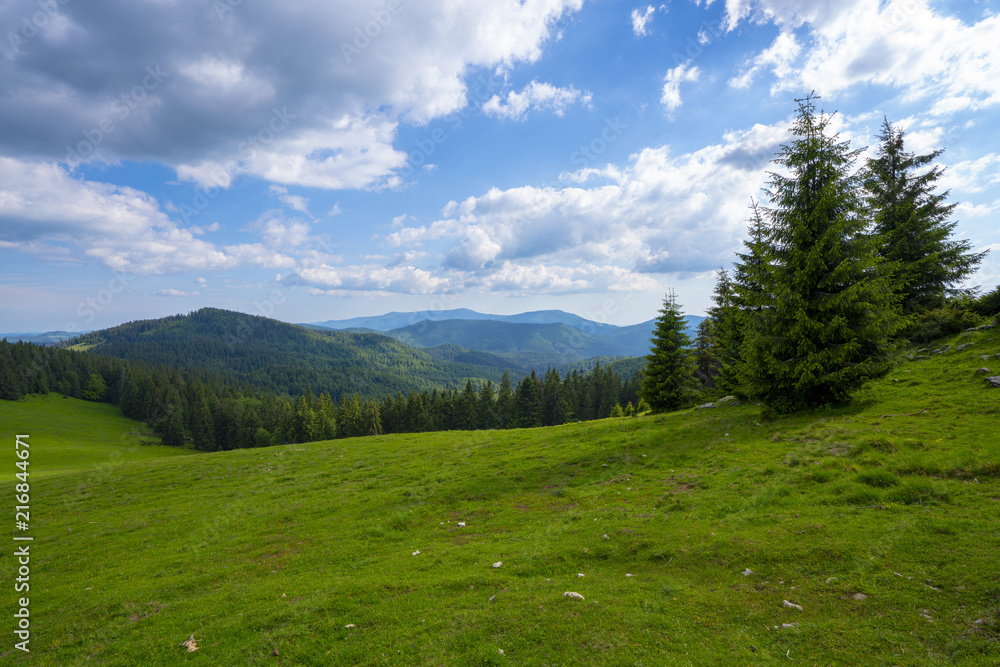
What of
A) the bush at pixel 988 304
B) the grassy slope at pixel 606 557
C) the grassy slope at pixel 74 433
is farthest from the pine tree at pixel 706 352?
the grassy slope at pixel 74 433

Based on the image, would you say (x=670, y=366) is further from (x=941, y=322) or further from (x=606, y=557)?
(x=606, y=557)

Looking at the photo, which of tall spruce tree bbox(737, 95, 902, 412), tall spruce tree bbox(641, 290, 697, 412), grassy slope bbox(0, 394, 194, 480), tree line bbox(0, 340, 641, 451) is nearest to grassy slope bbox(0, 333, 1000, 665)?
tall spruce tree bbox(737, 95, 902, 412)

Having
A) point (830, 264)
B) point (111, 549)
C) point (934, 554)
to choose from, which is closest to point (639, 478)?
point (934, 554)

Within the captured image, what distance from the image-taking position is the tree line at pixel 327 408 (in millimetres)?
87312

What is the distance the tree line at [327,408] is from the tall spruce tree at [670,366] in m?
35.7

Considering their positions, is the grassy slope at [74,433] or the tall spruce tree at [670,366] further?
the grassy slope at [74,433]

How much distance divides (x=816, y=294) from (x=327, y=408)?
101 meters

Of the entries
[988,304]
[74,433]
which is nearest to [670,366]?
[988,304]

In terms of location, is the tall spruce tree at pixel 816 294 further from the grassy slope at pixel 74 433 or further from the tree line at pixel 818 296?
the grassy slope at pixel 74 433

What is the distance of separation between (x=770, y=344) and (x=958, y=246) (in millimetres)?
22236

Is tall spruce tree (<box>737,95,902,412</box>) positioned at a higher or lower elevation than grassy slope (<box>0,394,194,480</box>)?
higher

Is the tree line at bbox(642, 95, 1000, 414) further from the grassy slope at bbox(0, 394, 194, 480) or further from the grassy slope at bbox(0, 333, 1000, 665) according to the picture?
the grassy slope at bbox(0, 394, 194, 480)

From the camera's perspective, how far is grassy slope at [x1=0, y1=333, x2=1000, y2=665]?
741 centimetres

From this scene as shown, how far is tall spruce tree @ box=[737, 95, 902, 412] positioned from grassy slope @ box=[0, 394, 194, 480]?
85906 millimetres
